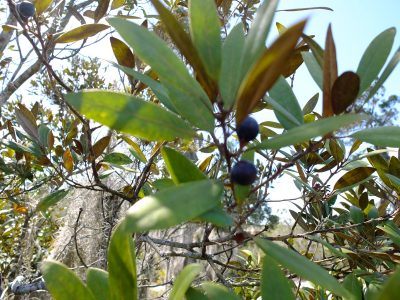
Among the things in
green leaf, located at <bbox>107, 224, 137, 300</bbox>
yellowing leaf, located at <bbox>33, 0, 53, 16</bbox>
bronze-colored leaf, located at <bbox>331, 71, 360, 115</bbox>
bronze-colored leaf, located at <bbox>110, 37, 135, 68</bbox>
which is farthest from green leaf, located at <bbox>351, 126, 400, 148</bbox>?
yellowing leaf, located at <bbox>33, 0, 53, 16</bbox>

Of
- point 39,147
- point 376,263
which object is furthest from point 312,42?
point 39,147

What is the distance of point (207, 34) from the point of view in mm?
412

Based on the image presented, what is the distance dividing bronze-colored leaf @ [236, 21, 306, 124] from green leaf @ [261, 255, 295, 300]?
0.19 metres

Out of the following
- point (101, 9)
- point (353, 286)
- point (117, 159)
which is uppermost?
point (101, 9)

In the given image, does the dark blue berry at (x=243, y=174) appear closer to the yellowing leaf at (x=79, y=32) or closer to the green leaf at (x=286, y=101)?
the green leaf at (x=286, y=101)

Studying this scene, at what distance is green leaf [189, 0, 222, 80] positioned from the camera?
398mm

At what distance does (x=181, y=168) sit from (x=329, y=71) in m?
0.21

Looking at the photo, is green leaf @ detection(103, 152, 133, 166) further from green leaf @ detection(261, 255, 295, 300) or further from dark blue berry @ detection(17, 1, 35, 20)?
green leaf @ detection(261, 255, 295, 300)

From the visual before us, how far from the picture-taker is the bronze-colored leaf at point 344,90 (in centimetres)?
45

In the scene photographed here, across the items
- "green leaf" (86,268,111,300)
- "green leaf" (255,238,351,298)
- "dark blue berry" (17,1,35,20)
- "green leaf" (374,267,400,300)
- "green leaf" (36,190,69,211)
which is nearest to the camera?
"green leaf" (374,267,400,300)

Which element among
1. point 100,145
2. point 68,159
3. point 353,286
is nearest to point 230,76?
point 353,286

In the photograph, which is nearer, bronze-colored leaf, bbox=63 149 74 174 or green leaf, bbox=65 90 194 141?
green leaf, bbox=65 90 194 141

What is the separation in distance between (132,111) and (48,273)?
22 cm

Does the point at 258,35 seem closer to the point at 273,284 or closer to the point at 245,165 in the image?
the point at 245,165
